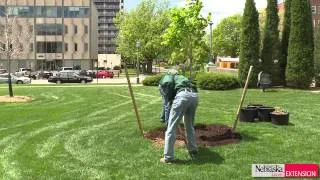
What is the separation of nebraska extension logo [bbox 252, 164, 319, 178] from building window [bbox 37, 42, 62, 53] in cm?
8741

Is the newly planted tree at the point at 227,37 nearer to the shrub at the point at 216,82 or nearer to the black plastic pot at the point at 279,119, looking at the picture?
the shrub at the point at 216,82

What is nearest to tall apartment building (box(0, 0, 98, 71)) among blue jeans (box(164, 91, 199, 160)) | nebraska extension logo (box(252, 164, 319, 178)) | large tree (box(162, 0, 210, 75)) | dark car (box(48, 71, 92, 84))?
dark car (box(48, 71, 92, 84))

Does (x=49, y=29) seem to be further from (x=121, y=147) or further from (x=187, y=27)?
(x=121, y=147)

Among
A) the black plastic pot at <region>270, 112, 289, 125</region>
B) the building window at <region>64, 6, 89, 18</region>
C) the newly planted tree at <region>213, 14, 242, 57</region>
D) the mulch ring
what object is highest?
the building window at <region>64, 6, 89, 18</region>

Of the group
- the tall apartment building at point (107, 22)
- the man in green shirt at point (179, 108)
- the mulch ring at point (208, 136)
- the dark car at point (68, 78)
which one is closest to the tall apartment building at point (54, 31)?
the dark car at point (68, 78)

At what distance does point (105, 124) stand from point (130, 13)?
6622cm

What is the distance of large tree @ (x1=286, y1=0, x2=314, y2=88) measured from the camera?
30359 mm

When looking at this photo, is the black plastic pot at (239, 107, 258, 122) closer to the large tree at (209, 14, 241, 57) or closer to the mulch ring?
the mulch ring

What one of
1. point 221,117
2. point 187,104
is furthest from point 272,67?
point 187,104

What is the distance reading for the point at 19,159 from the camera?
10547mm

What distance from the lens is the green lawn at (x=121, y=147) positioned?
928cm

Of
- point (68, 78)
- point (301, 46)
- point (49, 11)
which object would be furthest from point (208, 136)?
point (49, 11)

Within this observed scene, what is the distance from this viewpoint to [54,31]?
307 ft

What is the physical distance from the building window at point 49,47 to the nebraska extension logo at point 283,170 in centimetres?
8741
